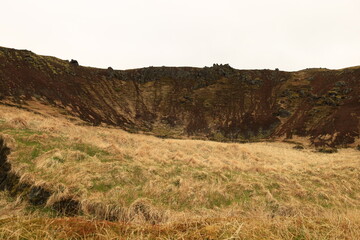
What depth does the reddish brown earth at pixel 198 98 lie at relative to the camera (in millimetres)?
50406

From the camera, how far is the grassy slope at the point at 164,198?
9.23ft

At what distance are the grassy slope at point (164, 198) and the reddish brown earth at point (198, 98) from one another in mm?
40170

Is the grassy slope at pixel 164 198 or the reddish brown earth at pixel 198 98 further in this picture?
the reddish brown earth at pixel 198 98

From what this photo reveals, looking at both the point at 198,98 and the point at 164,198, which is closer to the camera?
the point at 164,198

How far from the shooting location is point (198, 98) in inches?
3059

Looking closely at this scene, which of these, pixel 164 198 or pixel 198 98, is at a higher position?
pixel 198 98

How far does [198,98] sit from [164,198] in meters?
71.9

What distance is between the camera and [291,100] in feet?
227

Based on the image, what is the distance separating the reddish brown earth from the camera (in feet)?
165

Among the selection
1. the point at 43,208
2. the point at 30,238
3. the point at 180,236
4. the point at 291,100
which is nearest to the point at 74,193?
the point at 43,208

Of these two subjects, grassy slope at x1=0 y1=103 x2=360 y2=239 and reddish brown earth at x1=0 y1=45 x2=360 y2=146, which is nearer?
grassy slope at x1=0 y1=103 x2=360 y2=239

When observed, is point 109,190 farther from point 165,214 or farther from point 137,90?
point 137,90

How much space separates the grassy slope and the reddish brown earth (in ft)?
132

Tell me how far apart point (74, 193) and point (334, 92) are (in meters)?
76.6
